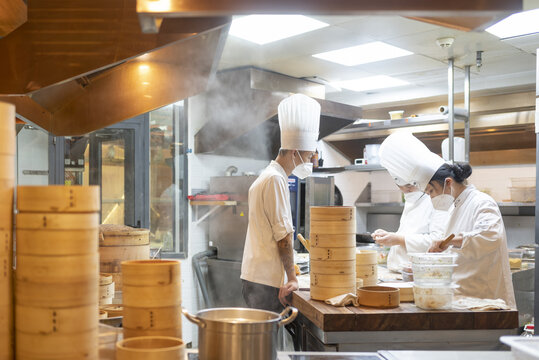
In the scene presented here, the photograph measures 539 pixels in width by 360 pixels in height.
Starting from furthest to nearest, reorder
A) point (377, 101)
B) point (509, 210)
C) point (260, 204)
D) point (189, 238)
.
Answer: point (377, 101) → point (509, 210) → point (189, 238) → point (260, 204)

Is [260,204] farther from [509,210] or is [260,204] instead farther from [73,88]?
[509,210]

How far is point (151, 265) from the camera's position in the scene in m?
1.31

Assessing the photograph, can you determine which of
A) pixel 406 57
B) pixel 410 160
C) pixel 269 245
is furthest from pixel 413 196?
pixel 406 57

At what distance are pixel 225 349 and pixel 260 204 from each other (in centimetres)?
188

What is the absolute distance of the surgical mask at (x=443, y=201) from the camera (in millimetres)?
3232

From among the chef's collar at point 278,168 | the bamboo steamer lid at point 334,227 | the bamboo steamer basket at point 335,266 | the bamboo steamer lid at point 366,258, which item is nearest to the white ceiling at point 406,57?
the chef's collar at point 278,168

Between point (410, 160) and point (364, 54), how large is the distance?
2103 mm

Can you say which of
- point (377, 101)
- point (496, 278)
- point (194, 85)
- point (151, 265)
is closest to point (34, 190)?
point (151, 265)

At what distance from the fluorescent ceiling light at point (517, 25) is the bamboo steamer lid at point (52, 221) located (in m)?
3.97

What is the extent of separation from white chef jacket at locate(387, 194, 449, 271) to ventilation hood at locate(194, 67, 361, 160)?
67.8 inches

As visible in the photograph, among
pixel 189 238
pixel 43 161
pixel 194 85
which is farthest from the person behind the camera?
pixel 189 238

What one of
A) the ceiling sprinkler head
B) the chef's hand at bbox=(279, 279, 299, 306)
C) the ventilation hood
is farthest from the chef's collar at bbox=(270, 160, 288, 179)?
the ceiling sprinkler head

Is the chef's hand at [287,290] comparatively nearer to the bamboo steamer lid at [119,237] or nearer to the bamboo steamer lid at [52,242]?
the bamboo steamer lid at [119,237]

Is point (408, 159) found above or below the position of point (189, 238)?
above
